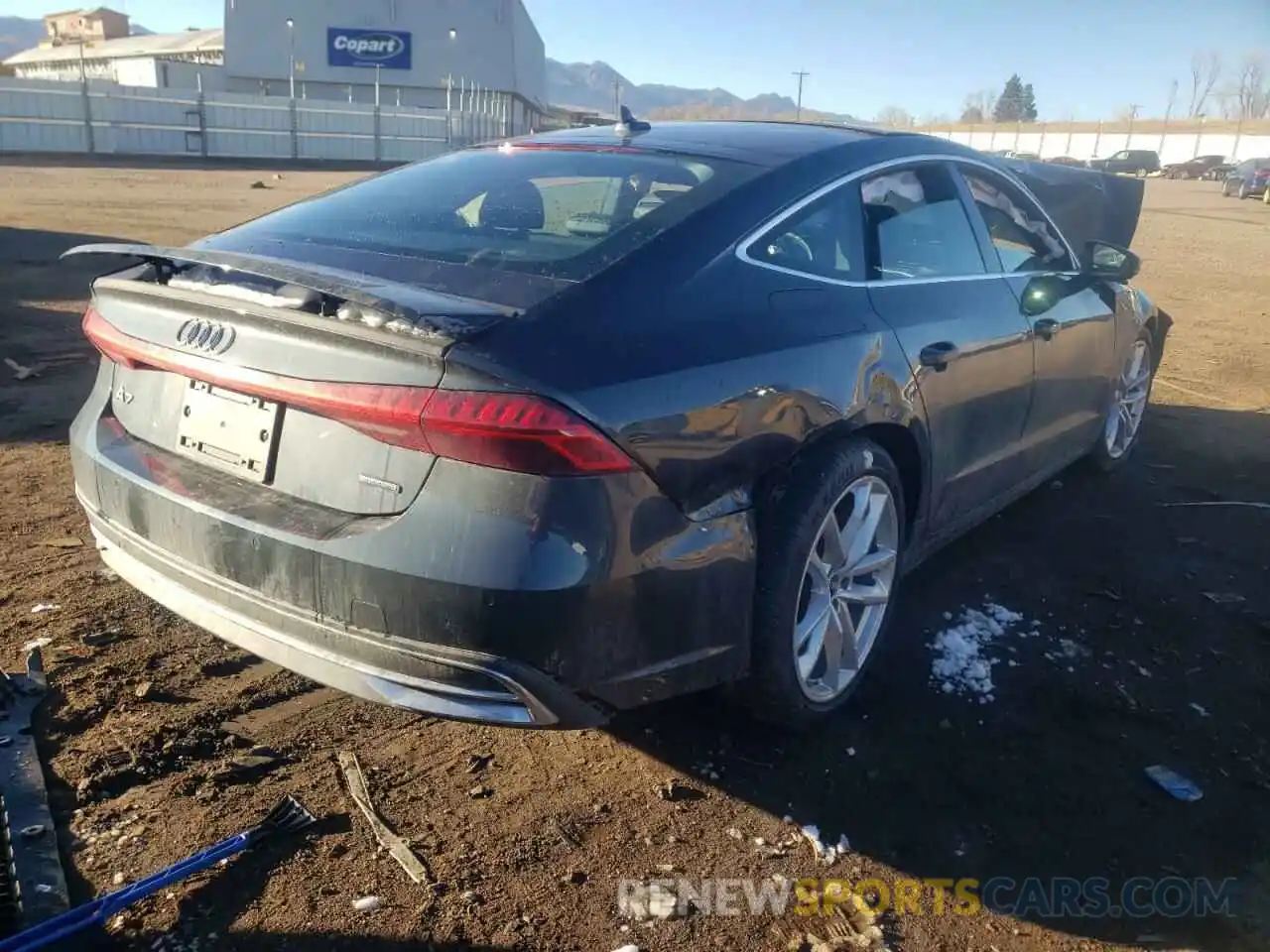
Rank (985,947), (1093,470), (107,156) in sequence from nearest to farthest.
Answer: (985,947), (1093,470), (107,156)

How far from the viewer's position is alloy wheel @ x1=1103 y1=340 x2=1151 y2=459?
5223 millimetres

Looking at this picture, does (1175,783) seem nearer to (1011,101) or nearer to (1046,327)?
(1046,327)

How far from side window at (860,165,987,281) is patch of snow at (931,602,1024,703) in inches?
48.7

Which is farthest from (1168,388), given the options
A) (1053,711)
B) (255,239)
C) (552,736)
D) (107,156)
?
(107,156)

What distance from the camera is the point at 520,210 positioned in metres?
2.99

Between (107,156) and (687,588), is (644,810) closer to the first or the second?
(687,588)

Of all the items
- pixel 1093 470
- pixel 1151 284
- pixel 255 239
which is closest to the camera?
pixel 255 239

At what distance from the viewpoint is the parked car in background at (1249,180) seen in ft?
124

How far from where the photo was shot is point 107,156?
31.1m

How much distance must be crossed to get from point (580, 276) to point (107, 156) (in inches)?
1336

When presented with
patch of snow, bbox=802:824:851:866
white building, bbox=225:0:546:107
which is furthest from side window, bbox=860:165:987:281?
white building, bbox=225:0:546:107

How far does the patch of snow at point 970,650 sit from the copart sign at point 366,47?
166ft

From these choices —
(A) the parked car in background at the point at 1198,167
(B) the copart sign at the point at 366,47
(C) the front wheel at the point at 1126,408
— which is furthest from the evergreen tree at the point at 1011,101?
(C) the front wheel at the point at 1126,408

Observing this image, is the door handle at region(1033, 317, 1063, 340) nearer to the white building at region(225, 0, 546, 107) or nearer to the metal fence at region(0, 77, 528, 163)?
the metal fence at region(0, 77, 528, 163)
